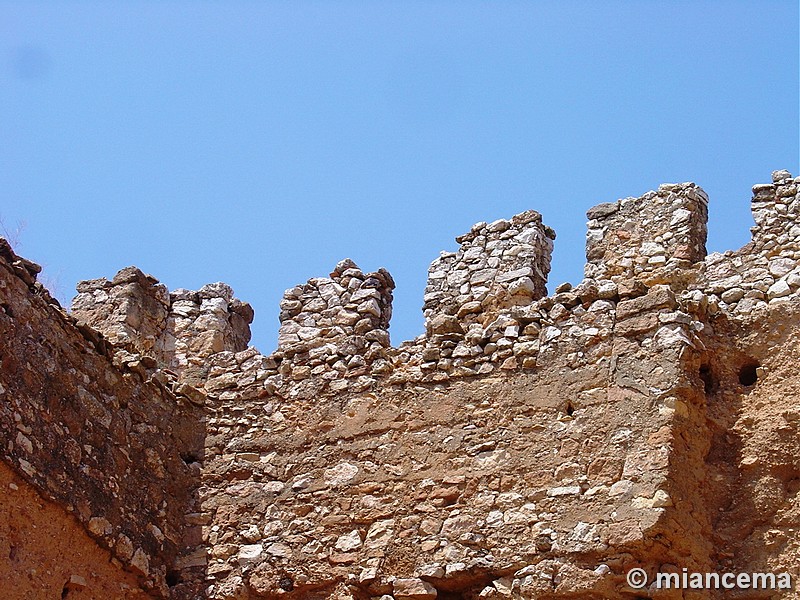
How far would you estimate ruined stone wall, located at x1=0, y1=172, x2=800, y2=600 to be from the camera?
9211 mm

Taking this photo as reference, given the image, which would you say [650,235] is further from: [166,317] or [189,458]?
[166,317]

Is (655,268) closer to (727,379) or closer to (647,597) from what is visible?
(727,379)

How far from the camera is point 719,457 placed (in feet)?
31.2

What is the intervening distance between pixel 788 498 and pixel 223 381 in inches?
161

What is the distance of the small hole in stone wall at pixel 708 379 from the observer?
9.75 meters

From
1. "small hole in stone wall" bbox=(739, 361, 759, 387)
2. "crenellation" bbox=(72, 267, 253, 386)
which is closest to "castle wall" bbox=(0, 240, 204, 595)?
"crenellation" bbox=(72, 267, 253, 386)

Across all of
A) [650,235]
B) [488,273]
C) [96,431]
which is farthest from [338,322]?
[650,235]

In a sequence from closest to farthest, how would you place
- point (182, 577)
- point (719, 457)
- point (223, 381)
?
point (719, 457), point (182, 577), point (223, 381)

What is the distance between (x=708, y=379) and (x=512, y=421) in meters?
1.27

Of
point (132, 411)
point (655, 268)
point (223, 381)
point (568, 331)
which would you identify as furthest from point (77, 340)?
point (655, 268)

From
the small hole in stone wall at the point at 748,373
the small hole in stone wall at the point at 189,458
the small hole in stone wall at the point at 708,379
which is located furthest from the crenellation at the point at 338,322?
the small hole in stone wall at the point at 748,373

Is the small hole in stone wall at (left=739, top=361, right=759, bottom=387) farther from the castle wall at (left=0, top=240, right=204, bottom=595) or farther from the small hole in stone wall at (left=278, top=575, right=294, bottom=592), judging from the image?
the castle wall at (left=0, top=240, right=204, bottom=595)

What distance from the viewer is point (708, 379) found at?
9.78m

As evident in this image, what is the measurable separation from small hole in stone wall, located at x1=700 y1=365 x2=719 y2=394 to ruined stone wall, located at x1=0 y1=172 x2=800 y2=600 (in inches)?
0.7
